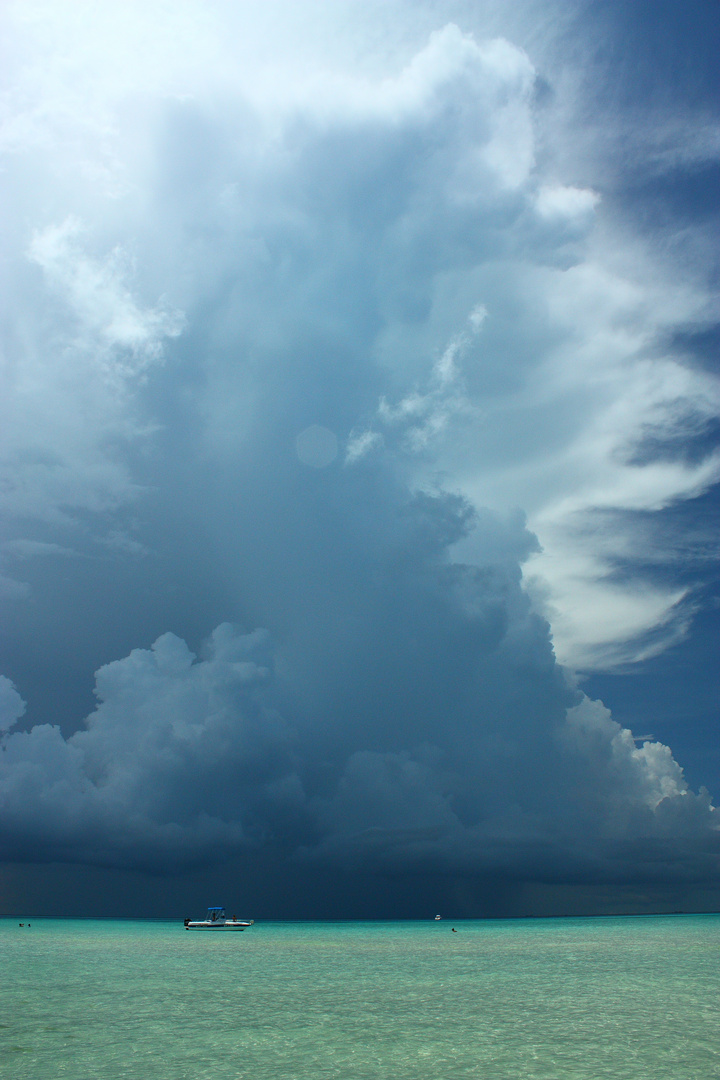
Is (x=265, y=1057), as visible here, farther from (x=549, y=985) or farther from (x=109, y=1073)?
(x=549, y=985)

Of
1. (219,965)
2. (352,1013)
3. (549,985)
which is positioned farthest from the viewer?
(219,965)

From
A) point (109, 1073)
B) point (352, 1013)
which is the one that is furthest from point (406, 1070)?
point (352, 1013)

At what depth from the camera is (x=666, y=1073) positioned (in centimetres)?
2670

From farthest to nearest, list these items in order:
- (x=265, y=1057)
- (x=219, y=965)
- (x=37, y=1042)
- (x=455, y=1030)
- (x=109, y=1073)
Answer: (x=219, y=965), (x=455, y=1030), (x=37, y=1042), (x=265, y=1057), (x=109, y=1073)

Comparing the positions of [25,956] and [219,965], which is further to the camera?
A: [25,956]

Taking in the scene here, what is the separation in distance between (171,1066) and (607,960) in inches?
2803

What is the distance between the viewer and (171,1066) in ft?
90.4

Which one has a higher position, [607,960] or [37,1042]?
[37,1042]

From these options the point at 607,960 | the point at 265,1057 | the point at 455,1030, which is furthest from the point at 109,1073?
the point at 607,960

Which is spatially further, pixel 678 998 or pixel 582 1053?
pixel 678 998

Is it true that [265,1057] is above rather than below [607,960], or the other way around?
above

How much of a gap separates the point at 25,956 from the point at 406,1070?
81729 mm

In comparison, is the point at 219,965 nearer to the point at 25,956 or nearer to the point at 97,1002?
the point at 25,956

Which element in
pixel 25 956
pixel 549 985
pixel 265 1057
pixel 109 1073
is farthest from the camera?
pixel 25 956
